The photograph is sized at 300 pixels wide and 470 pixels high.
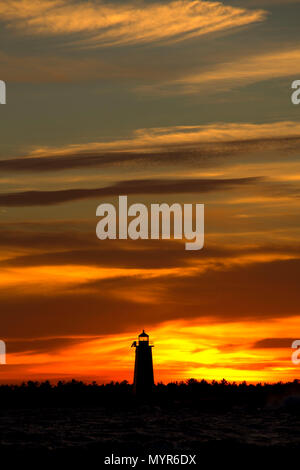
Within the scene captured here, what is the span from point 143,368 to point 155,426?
16.4ft

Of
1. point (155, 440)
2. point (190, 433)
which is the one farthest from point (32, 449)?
point (190, 433)

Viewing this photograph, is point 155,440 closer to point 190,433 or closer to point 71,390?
point 190,433

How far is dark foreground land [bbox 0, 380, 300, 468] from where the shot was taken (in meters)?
70.6

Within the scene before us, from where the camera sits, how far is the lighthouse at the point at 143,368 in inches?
3504

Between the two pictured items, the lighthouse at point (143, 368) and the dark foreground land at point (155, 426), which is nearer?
the dark foreground land at point (155, 426)

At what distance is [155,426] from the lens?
286ft

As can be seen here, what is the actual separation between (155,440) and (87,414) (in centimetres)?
3389

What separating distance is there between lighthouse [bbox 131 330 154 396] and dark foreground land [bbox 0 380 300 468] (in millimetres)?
3010

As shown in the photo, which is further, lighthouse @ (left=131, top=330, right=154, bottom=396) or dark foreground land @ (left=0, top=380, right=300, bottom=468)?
lighthouse @ (left=131, top=330, right=154, bottom=396)

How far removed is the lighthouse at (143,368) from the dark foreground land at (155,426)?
3010 millimetres

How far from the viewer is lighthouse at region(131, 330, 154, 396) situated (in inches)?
3504

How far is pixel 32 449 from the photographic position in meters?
71.3

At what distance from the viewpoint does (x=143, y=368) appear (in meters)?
89.5
